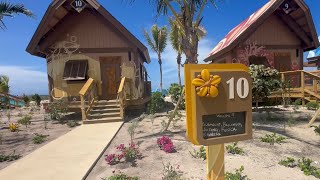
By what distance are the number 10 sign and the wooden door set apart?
11.4 metres

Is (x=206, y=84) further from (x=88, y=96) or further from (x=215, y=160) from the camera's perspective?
(x=88, y=96)

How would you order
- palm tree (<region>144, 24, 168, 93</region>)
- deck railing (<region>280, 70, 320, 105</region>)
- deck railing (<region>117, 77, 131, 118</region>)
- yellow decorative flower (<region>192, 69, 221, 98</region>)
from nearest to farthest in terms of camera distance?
yellow decorative flower (<region>192, 69, 221, 98</region>), deck railing (<region>117, 77, 131, 118</region>), deck railing (<region>280, 70, 320, 105</region>), palm tree (<region>144, 24, 168, 93</region>)

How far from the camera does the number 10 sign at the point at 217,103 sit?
286 centimetres

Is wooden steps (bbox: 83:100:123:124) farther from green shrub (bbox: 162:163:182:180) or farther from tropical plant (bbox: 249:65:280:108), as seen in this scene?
green shrub (bbox: 162:163:182:180)

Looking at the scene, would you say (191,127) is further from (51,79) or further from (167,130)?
(51,79)

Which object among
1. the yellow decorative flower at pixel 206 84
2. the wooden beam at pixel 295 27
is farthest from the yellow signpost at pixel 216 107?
the wooden beam at pixel 295 27

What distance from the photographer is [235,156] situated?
5.72m

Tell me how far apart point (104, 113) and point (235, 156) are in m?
7.63

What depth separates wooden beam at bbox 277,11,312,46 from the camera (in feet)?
52.6

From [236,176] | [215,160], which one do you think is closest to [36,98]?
[236,176]

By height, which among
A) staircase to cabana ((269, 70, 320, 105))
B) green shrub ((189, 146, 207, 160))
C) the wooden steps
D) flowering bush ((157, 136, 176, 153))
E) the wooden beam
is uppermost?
the wooden beam

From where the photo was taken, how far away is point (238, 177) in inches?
177

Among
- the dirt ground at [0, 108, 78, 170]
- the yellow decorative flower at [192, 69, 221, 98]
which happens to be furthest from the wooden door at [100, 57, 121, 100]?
the yellow decorative flower at [192, 69, 221, 98]

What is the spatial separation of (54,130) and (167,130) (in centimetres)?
472
